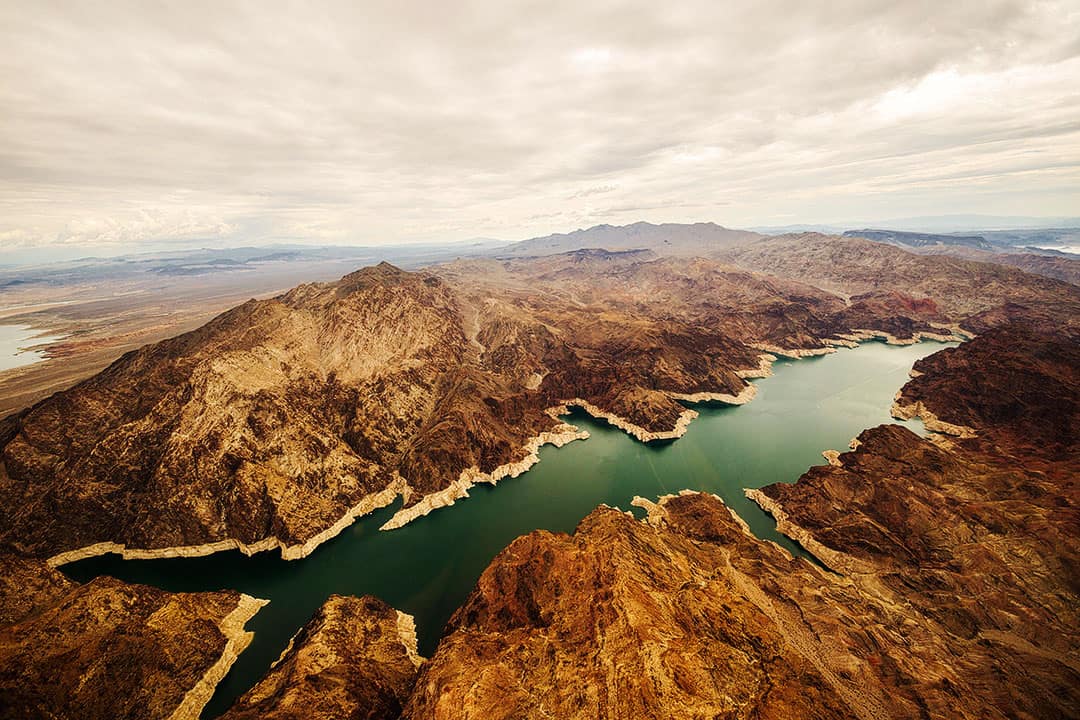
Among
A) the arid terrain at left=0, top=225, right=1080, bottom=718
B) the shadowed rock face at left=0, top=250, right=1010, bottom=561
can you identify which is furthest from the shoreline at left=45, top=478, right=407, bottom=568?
the arid terrain at left=0, top=225, right=1080, bottom=718

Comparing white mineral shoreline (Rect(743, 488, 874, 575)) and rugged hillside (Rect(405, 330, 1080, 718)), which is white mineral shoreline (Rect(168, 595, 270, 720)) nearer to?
rugged hillside (Rect(405, 330, 1080, 718))

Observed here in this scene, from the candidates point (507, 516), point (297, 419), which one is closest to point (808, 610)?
point (507, 516)

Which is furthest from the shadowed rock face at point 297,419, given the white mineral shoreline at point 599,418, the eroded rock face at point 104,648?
the eroded rock face at point 104,648

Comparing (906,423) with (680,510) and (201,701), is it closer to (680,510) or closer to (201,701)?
(680,510)

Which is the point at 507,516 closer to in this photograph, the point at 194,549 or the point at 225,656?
the point at 225,656

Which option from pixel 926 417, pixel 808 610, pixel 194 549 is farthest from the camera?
pixel 926 417
